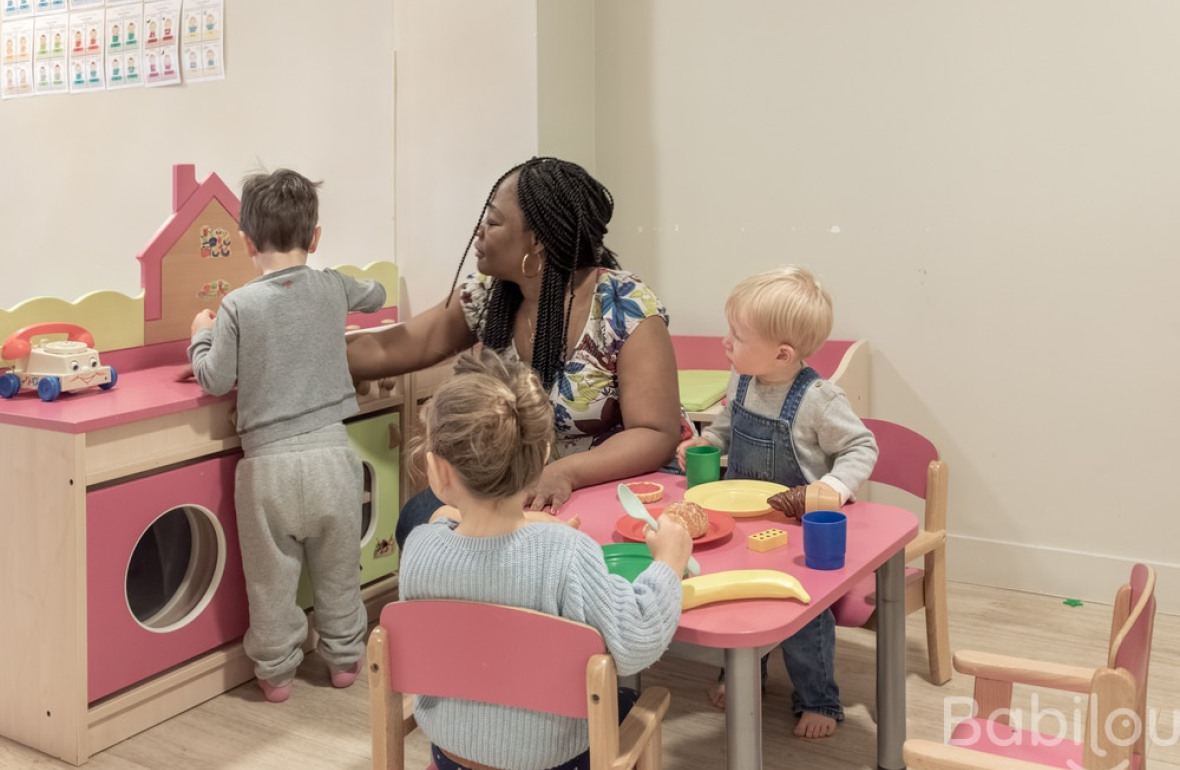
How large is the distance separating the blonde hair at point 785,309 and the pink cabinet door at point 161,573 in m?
1.22

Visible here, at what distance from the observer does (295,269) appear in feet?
8.41

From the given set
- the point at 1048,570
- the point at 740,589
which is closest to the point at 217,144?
the point at 740,589

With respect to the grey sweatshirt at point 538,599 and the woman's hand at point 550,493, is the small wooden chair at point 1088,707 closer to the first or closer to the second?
the grey sweatshirt at point 538,599

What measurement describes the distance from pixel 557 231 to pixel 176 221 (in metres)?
0.93

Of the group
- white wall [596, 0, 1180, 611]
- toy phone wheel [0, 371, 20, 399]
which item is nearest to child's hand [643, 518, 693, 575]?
toy phone wheel [0, 371, 20, 399]

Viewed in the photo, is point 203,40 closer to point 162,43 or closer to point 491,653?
point 162,43

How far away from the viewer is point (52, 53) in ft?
10.1

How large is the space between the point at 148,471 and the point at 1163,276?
2.50 m

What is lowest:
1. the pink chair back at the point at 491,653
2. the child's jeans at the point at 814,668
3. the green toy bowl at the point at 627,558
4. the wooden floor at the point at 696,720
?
the wooden floor at the point at 696,720

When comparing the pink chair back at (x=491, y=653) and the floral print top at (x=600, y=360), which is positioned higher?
the floral print top at (x=600, y=360)

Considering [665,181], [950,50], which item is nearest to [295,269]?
[665,181]

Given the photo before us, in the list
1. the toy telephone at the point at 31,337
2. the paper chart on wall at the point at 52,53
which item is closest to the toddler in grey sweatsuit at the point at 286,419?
the toy telephone at the point at 31,337

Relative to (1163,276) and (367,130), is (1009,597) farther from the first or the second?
(367,130)

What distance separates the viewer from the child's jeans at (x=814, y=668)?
2.36m
